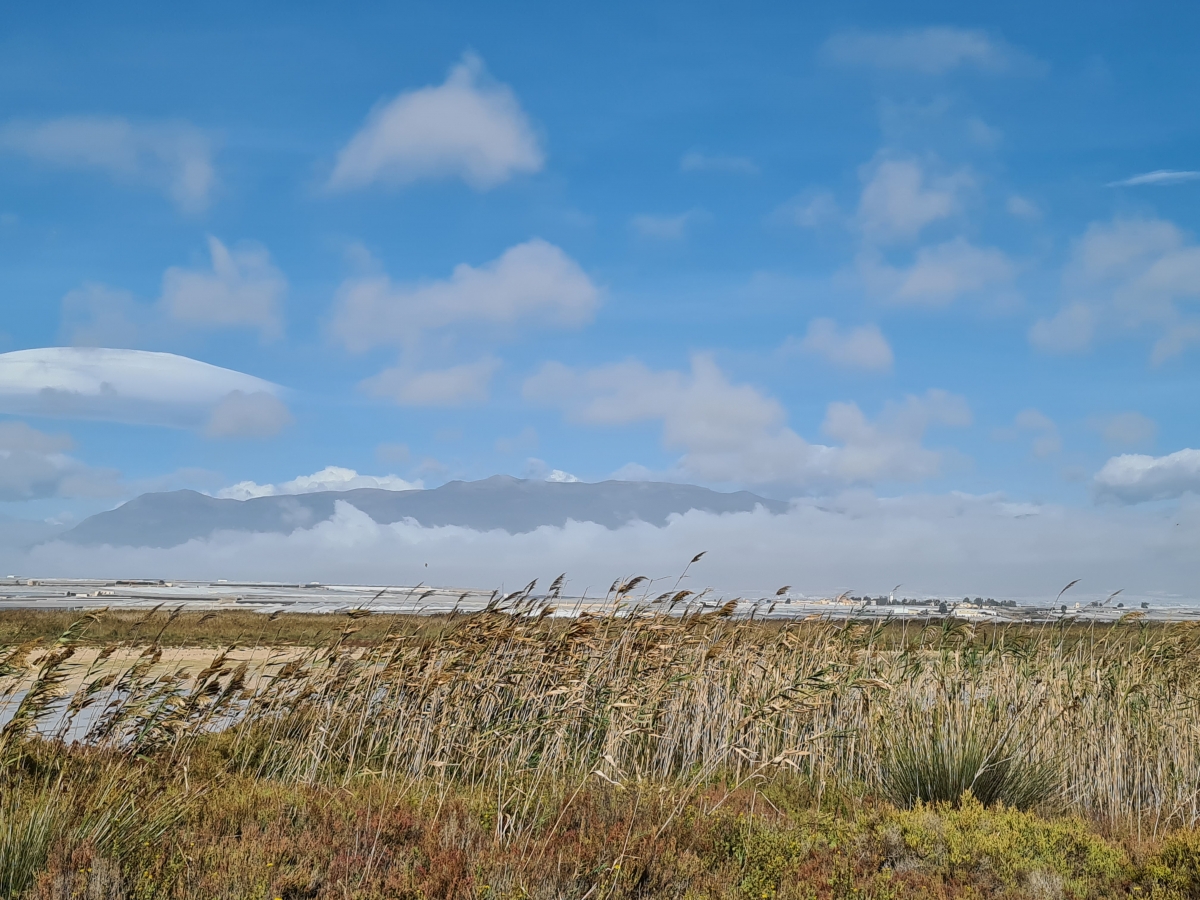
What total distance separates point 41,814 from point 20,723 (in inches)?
105

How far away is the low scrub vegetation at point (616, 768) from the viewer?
5621 mm

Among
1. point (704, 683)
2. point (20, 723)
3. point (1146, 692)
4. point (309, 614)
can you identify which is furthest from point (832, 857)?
point (309, 614)

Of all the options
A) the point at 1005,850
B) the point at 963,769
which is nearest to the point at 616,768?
the point at 1005,850

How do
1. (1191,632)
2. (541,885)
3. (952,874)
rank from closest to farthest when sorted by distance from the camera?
1. (541,885)
2. (952,874)
3. (1191,632)

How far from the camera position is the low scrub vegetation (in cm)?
562

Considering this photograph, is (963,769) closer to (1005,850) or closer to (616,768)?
(1005,850)

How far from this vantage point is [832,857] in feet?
20.5

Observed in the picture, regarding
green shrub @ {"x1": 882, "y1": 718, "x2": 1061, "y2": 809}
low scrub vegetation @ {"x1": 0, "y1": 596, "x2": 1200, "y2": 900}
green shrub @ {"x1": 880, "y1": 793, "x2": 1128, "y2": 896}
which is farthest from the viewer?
green shrub @ {"x1": 882, "y1": 718, "x2": 1061, "y2": 809}

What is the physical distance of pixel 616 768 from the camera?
588cm

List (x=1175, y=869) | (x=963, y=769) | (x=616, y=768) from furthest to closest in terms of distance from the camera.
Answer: (x=963, y=769), (x=1175, y=869), (x=616, y=768)

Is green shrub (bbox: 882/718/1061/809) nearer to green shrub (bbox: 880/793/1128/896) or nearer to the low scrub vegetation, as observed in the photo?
the low scrub vegetation

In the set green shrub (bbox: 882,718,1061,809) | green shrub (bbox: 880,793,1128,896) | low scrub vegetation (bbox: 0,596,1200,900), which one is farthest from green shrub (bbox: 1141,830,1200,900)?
green shrub (bbox: 882,718,1061,809)

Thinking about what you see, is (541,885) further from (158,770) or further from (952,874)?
(158,770)

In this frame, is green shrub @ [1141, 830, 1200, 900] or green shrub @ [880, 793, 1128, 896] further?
green shrub @ [880, 793, 1128, 896]
